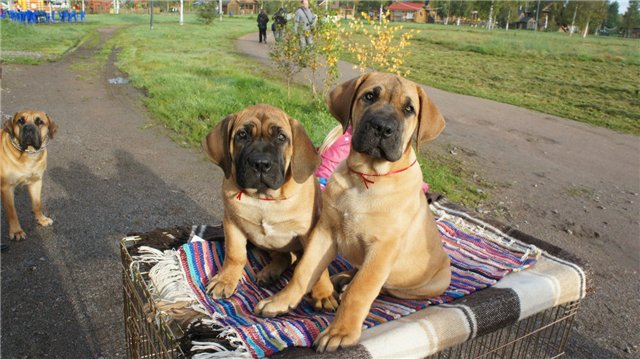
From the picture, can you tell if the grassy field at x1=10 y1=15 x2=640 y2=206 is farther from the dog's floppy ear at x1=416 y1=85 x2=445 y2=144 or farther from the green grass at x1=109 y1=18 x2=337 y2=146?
the dog's floppy ear at x1=416 y1=85 x2=445 y2=144

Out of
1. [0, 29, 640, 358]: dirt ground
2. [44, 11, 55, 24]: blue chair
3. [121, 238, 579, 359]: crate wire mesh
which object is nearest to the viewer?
[121, 238, 579, 359]: crate wire mesh

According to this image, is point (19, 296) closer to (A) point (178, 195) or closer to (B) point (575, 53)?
(A) point (178, 195)

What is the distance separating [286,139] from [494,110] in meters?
12.5

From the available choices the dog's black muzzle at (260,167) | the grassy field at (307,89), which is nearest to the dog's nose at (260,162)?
the dog's black muzzle at (260,167)

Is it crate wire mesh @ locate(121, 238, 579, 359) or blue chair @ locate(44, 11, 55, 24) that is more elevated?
blue chair @ locate(44, 11, 55, 24)

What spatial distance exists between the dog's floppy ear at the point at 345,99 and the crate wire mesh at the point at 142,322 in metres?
1.55

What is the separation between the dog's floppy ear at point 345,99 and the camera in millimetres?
3082

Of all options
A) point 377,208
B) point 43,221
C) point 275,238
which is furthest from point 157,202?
point 377,208

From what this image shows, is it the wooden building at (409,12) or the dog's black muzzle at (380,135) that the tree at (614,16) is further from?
the dog's black muzzle at (380,135)

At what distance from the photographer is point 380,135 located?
2771mm

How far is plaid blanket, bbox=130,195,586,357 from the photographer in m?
2.55

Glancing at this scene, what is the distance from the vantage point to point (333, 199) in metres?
2.98

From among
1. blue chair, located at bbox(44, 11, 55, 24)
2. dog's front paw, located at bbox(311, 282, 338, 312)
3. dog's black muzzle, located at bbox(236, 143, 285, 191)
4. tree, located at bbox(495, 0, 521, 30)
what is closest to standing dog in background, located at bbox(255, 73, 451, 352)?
dog's front paw, located at bbox(311, 282, 338, 312)

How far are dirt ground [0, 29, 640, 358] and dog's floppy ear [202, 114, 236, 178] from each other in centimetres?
193
